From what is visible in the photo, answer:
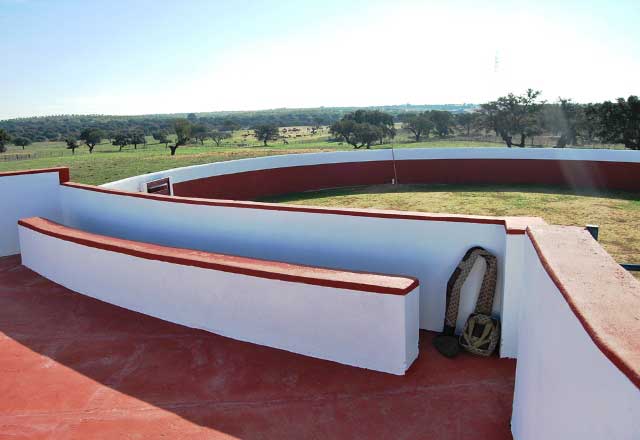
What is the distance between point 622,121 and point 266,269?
37118 millimetres

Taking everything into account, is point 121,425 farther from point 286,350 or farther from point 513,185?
point 513,185

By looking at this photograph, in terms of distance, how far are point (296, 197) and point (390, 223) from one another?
11457mm

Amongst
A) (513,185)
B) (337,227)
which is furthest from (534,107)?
(337,227)

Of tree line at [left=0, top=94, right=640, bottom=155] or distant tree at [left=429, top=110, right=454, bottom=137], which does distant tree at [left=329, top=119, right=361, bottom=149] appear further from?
distant tree at [left=429, top=110, right=454, bottom=137]

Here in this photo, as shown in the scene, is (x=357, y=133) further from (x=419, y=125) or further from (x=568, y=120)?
(x=568, y=120)

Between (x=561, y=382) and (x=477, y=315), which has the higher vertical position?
(x=561, y=382)

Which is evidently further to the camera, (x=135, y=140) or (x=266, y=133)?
(x=266, y=133)

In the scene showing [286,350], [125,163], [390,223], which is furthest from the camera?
[125,163]

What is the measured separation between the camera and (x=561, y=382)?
2469 millimetres

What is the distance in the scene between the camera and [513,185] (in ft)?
56.9

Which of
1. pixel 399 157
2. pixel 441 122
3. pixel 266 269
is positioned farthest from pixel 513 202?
pixel 441 122

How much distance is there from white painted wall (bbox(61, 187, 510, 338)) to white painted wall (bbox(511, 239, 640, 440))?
4.18 ft

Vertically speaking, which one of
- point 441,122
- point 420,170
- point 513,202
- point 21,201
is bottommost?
point 513,202

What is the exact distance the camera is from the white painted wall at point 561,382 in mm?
1779
